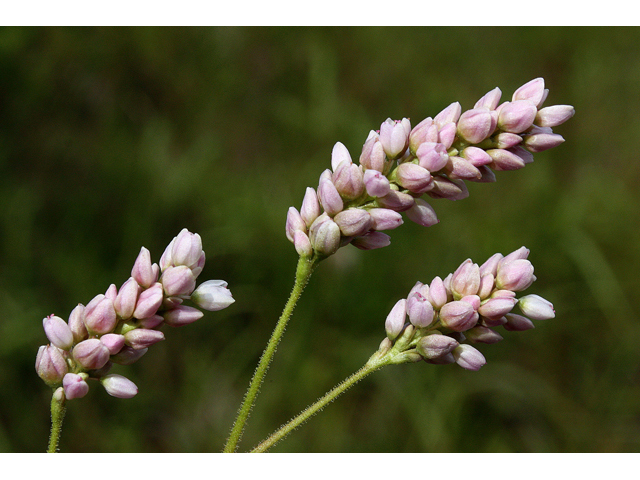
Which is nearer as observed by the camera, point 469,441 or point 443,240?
point 469,441

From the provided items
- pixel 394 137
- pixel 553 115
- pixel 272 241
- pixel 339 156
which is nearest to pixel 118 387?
pixel 339 156

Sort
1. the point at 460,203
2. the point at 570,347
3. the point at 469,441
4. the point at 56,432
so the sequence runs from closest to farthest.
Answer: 1. the point at 56,432
2. the point at 469,441
3. the point at 570,347
4. the point at 460,203

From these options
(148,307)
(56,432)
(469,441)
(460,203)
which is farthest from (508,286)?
(460,203)

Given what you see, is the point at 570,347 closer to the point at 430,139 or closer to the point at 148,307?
the point at 430,139

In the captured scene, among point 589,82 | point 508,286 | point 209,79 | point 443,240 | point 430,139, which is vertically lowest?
point 508,286

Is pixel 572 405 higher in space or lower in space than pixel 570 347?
lower

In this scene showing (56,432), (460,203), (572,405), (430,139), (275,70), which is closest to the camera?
(56,432)

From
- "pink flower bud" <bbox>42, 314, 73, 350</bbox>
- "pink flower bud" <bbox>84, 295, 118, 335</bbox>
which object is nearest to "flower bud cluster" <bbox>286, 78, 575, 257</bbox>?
"pink flower bud" <bbox>84, 295, 118, 335</bbox>
